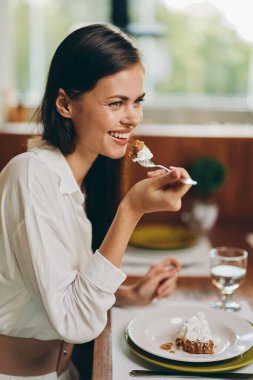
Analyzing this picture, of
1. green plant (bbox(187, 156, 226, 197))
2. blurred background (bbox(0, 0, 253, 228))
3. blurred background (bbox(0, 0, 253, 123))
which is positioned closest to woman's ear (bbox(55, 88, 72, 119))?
green plant (bbox(187, 156, 226, 197))

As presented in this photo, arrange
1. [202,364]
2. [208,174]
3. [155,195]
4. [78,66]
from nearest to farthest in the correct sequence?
[202,364] < [155,195] < [78,66] < [208,174]

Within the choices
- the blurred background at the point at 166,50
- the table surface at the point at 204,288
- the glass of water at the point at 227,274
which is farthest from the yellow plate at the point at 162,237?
the blurred background at the point at 166,50

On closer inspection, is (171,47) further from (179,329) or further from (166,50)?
(179,329)

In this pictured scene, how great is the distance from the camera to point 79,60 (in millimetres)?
1260

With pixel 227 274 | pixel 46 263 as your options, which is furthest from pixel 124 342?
pixel 227 274

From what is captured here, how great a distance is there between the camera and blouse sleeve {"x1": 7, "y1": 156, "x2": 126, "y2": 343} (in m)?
1.12

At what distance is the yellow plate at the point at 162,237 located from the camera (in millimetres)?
1789

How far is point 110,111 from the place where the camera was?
1.27 m

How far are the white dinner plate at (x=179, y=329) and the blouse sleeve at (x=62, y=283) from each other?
0.31ft

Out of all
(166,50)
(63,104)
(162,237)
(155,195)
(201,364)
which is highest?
(63,104)

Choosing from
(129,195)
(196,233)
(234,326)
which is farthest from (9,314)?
(196,233)

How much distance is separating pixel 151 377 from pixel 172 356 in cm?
5

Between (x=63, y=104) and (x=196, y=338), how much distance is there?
590 mm

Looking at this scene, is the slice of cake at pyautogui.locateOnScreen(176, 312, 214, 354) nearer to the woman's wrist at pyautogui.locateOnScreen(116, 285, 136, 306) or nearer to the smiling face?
the woman's wrist at pyautogui.locateOnScreen(116, 285, 136, 306)
